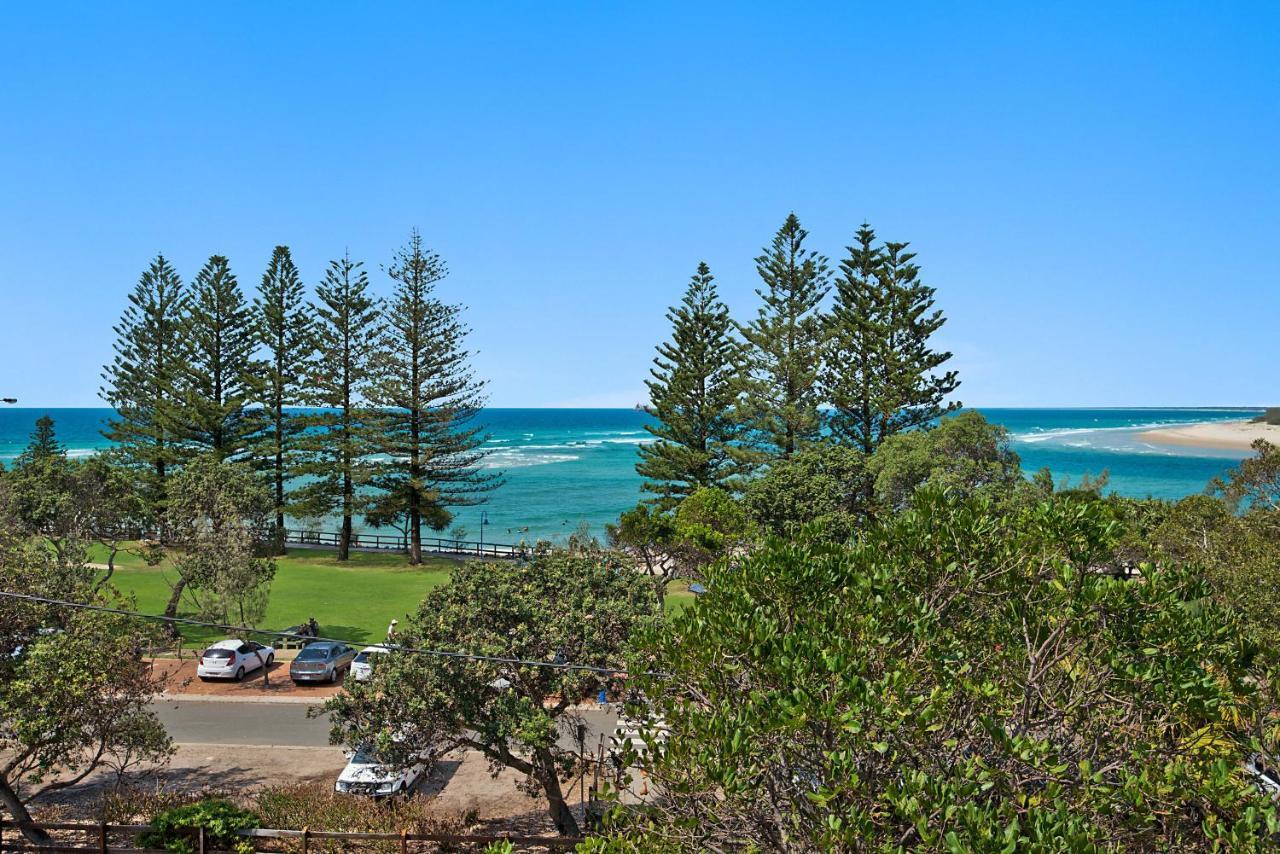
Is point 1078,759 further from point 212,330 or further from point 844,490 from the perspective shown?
point 212,330

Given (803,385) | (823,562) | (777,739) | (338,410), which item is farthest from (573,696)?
(338,410)

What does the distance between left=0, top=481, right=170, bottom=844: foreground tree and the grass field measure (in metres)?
11.4

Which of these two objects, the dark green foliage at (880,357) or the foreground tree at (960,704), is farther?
the dark green foliage at (880,357)

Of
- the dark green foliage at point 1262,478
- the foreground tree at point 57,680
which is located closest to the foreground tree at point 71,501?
the foreground tree at point 57,680

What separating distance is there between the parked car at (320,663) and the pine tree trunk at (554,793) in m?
9.55

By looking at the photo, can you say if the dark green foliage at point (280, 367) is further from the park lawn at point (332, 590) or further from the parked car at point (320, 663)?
the parked car at point (320, 663)

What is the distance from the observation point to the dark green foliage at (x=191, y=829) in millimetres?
9875

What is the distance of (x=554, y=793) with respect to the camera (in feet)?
34.8

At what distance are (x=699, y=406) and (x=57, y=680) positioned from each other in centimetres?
2991

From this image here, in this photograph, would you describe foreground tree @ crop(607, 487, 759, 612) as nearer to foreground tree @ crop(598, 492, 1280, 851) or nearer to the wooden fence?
the wooden fence

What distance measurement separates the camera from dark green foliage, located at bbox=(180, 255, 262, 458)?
1478 inches

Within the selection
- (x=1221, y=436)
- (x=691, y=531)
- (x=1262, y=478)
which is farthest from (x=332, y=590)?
(x=1221, y=436)

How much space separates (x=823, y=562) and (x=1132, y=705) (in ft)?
7.34

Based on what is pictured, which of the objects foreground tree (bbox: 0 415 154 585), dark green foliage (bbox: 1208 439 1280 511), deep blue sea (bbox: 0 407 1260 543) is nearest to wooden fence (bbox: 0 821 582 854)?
foreground tree (bbox: 0 415 154 585)
